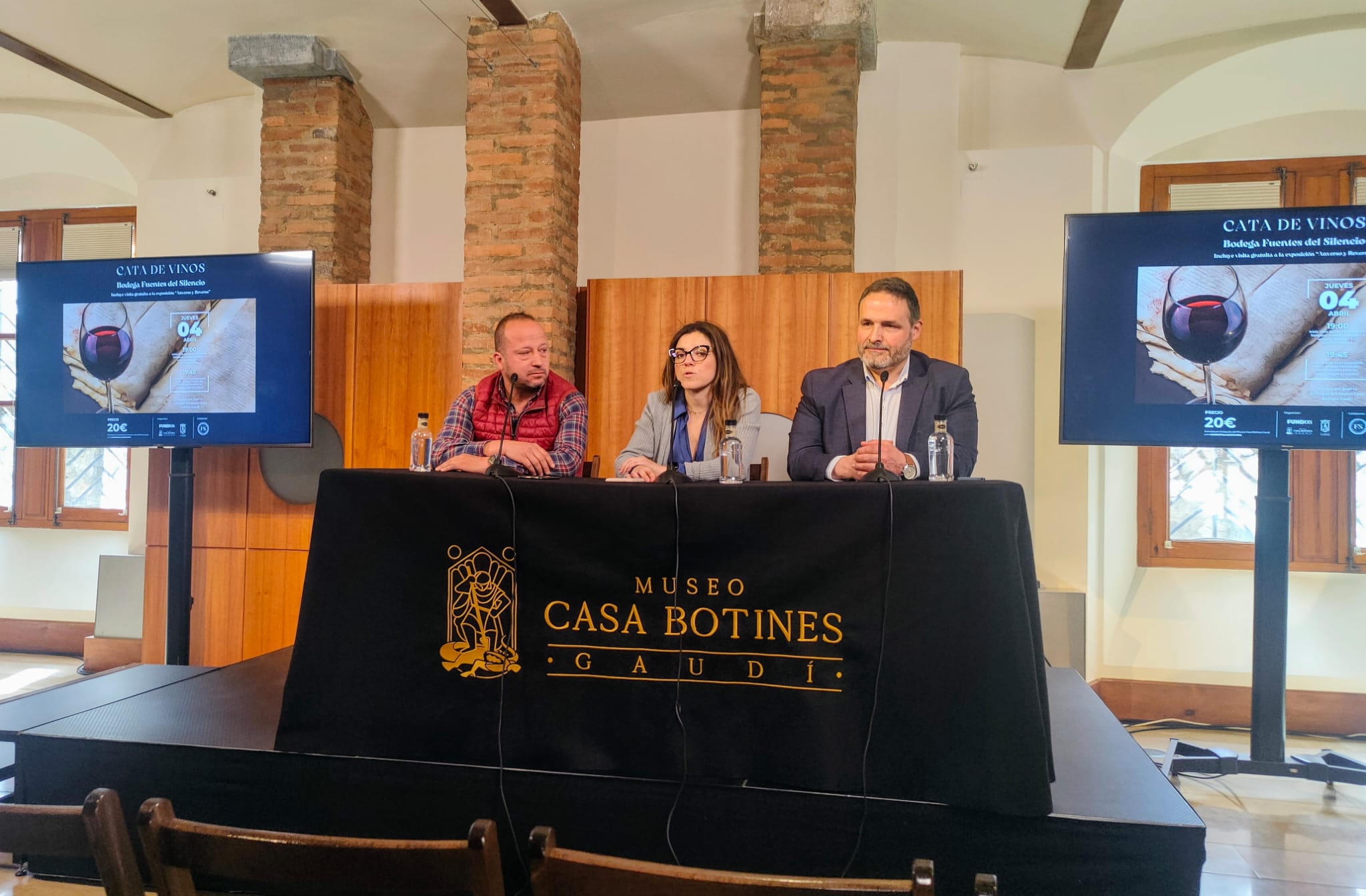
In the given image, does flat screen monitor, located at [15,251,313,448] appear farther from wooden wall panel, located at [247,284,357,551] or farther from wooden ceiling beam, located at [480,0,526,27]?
wooden ceiling beam, located at [480,0,526,27]

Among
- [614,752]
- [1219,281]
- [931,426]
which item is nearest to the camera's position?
[614,752]

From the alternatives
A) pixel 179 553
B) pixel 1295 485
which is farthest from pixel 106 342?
pixel 1295 485

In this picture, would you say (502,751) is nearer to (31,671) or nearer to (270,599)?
(270,599)

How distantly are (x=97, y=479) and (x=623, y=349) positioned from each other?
4284mm

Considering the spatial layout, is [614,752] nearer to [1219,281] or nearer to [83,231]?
[1219,281]

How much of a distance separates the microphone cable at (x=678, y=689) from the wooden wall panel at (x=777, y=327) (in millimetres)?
2409

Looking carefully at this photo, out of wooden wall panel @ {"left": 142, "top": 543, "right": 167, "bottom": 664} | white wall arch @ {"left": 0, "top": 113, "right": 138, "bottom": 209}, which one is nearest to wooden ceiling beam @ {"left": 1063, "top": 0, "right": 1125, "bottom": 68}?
wooden wall panel @ {"left": 142, "top": 543, "right": 167, "bottom": 664}

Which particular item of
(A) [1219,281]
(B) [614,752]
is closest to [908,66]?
(A) [1219,281]

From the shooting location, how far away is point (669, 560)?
5.83 feet

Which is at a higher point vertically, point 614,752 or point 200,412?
point 200,412

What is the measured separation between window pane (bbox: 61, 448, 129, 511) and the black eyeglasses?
16.9ft

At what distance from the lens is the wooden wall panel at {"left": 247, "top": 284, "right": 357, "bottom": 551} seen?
14.5ft

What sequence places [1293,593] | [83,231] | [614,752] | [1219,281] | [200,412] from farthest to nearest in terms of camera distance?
[83,231], [1293,593], [200,412], [1219,281], [614,752]

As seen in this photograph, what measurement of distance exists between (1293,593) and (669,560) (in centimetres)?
425
